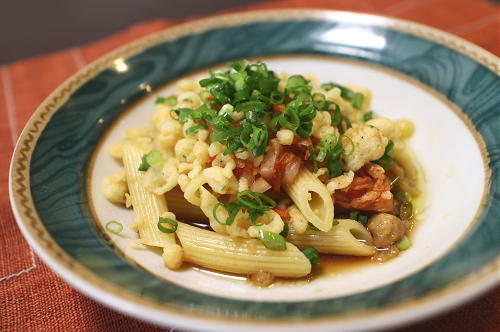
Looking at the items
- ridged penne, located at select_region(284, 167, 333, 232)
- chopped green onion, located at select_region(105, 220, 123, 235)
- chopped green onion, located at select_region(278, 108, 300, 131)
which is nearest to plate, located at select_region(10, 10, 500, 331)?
chopped green onion, located at select_region(105, 220, 123, 235)

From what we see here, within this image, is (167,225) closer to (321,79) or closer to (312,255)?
(312,255)

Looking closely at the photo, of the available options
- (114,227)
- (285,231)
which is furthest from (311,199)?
Result: (114,227)

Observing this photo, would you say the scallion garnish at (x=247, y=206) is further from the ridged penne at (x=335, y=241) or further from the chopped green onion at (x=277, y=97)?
the chopped green onion at (x=277, y=97)

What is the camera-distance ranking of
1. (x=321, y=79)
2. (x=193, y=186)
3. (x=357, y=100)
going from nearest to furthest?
(x=193, y=186) → (x=357, y=100) → (x=321, y=79)

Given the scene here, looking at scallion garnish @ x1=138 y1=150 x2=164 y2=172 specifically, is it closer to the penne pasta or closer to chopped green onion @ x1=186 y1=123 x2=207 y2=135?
the penne pasta

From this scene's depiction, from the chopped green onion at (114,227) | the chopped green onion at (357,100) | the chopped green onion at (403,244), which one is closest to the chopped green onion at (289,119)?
the chopped green onion at (357,100)
